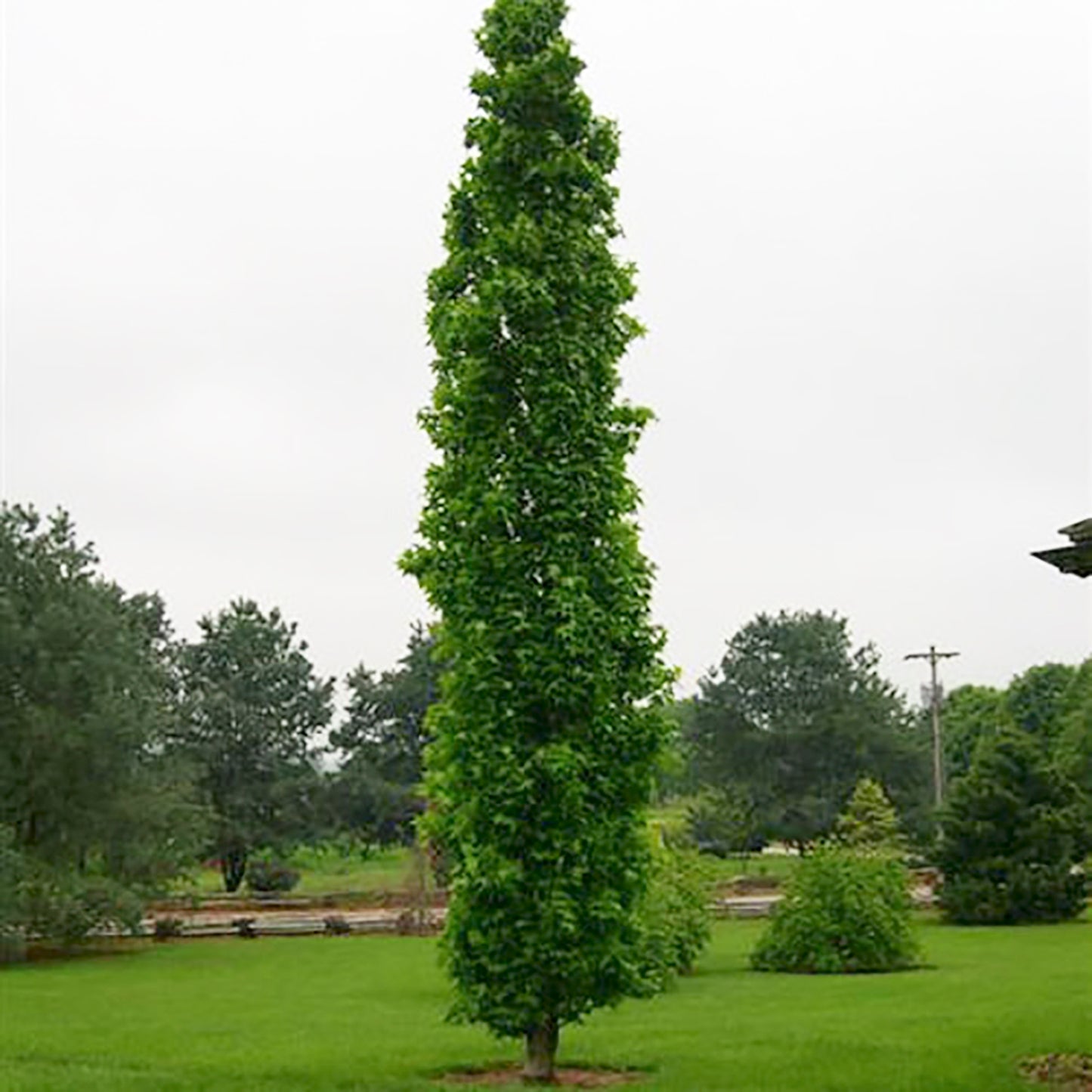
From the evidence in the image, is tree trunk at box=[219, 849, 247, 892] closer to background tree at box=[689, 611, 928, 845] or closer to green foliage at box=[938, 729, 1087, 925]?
background tree at box=[689, 611, 928, 845]

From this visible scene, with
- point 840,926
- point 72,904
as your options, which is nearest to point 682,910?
point 840,926

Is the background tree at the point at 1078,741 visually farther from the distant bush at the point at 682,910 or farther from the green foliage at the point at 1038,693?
the distant bush at the point at 682,910

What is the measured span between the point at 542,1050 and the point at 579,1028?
4.91 metres

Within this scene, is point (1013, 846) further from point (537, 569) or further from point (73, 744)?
point (537, 569)

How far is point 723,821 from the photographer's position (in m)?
63.8

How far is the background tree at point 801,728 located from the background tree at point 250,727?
16.4 meters

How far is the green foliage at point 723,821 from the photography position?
206 feet

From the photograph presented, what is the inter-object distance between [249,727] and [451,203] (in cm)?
4589

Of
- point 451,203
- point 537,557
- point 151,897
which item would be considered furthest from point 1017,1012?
point 151,897

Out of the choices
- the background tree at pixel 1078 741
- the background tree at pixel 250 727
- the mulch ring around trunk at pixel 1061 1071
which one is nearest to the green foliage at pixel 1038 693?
the background tree at pixel 1078 741

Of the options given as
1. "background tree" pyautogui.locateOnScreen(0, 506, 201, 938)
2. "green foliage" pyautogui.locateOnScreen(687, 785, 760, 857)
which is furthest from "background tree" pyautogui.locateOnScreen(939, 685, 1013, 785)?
"background tree" pyautogui.locateOnScreen(0, 506, 201, 938)

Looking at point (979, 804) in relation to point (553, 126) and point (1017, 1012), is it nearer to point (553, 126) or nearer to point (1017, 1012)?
point (1017, 1012)

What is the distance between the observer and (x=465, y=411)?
13930 mm

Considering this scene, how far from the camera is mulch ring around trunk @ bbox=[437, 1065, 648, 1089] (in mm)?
13156
